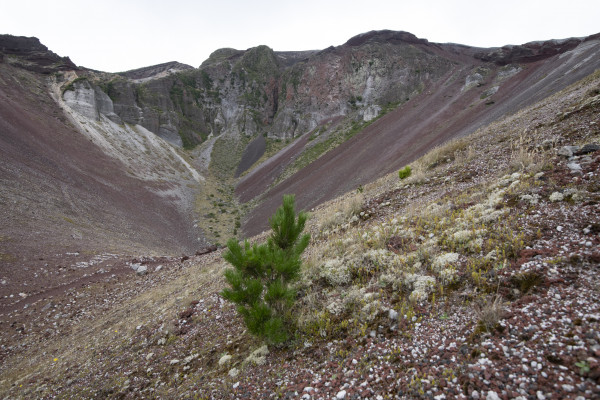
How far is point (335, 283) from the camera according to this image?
17.0 feet

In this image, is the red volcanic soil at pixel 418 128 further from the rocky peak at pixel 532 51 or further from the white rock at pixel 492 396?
the white rock at pixel 492 396

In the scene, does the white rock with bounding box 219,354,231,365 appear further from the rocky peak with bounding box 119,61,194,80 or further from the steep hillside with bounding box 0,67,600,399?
the rocky peak with bounding box 119,61,194,80

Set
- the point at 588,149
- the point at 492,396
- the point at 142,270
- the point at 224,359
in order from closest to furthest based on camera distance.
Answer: the point at 492,396
the point at 224,359
the point at 588,149
the point at 142,270

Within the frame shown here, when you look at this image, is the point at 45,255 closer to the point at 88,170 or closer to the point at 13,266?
the point at 13,266

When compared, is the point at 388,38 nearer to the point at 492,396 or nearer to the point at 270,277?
the point at 270,277

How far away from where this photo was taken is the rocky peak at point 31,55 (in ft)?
142

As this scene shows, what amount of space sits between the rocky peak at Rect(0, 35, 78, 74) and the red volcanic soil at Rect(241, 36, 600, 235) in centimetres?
3722

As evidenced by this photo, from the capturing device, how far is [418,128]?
30.1m

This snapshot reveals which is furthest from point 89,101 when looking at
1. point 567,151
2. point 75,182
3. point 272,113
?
point 567,151

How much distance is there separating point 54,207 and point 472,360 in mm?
22801

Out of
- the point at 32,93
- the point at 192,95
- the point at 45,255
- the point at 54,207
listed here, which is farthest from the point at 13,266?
the point at 192,95

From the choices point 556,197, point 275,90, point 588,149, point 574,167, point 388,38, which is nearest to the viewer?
point 556,197

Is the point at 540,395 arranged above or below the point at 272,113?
below

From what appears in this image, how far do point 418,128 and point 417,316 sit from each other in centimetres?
3019
